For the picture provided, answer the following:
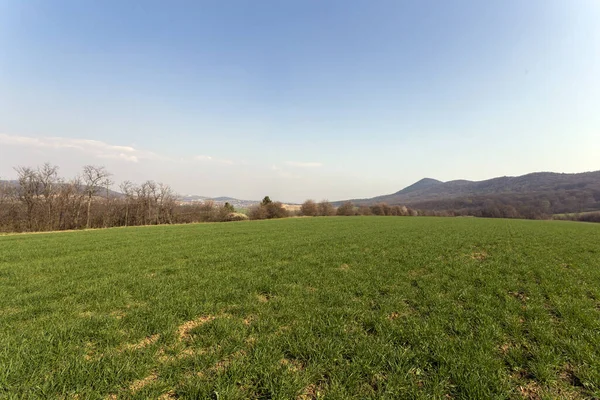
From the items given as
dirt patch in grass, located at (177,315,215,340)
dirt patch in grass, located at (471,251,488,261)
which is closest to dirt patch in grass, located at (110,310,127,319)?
dirt patch in grass, located at (177,315,215,340)

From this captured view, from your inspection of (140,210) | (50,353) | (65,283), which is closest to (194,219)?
(140,210)

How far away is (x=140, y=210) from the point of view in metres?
55.7

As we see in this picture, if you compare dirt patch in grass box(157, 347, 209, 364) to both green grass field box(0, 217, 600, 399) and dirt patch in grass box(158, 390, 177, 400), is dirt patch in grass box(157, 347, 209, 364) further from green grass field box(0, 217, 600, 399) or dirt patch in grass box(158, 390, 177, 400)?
dirt patch in grass box(158, 390, 177, 400)

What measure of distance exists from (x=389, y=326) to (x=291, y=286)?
366 centimetres

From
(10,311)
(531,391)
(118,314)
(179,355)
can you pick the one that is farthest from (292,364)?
(10,311)

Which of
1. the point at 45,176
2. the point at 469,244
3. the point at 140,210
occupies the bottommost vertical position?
the point at 469,244

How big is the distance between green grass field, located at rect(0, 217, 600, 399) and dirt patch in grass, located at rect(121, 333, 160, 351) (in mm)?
46

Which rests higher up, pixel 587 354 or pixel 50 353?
pixel 50 353

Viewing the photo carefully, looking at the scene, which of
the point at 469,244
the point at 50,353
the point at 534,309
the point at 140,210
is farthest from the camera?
the point at 140,210

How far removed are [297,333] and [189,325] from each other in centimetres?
258

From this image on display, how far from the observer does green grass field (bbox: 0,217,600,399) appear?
3.73 m

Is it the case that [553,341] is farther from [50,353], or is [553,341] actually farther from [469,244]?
[469,244]

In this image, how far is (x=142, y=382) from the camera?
3.75 m

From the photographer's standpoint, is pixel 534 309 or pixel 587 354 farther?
pixel 534 309
